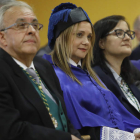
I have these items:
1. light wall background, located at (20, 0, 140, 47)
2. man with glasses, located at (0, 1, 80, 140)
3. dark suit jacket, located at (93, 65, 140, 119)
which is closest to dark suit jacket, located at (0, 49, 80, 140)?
man with glasses, located at (0, 1, 80, 140)

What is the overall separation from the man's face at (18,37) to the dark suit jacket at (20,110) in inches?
2.4

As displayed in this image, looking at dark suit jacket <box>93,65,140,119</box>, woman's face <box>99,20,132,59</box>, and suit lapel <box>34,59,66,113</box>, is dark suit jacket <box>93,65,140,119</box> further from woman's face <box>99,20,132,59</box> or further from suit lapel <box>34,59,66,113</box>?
suit lapel <box>34,59,66,113</box>

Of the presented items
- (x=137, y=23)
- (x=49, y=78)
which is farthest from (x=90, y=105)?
(x=137, y=23)

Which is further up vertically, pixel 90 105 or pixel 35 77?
pixel 35 77

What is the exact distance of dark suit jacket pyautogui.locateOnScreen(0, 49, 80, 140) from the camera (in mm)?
1479

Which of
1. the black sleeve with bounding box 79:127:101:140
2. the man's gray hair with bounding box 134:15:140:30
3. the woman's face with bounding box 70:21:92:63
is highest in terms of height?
the woman's face with bounding box 70:21:92:63

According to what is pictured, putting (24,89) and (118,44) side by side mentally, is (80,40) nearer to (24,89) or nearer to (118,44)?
(118,44)

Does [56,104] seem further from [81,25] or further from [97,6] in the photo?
[97,6]

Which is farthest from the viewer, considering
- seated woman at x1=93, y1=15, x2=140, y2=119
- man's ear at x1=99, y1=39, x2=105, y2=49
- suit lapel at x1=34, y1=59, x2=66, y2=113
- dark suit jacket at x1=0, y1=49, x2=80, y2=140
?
man's ear at x1=99, y1=39, x2=105, y2=49

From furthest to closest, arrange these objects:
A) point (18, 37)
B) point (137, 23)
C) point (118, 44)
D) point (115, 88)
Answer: point (137, 23), point (118, 44), point (115, 88), point (18, 37)

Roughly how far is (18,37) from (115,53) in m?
1.41

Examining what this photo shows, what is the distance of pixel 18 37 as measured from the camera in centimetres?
172

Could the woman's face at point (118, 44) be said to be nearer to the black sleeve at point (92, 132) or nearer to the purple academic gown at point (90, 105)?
the purple academic gown at point (90, 105)

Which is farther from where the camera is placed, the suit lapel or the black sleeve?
the black sleeve
